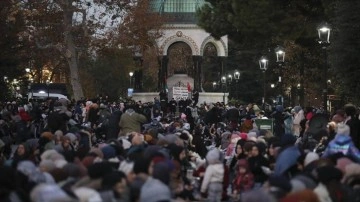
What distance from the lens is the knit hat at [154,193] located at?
37.5ft

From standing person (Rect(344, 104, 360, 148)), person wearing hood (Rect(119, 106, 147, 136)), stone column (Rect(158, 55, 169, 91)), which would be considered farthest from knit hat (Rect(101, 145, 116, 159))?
stone column (Rect(158, 55, 169, 91))

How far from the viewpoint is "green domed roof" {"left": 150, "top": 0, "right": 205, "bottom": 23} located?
76.5 meters

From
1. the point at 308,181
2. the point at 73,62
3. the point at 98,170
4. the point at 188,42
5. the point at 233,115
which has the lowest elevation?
the point at 233,115

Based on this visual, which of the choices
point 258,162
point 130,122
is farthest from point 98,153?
point 130,122

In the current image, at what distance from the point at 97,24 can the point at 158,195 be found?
136 ft

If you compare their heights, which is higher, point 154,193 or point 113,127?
point 154,193

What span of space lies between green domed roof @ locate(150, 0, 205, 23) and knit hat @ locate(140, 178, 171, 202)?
64310mm

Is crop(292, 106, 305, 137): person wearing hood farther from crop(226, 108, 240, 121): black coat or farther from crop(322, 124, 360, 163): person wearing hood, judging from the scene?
crop(322, 124, 360, 163): person wearing hood

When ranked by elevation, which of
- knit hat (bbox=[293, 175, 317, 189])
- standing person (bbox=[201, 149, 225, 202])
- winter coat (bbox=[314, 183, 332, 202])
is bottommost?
standing person (bbox=[201, 149, 225, 202])

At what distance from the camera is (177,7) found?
7838 cm

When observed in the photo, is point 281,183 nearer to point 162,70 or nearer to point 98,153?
point 98,153

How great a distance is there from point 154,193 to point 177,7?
221ft

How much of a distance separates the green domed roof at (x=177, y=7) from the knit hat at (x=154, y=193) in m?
64.3

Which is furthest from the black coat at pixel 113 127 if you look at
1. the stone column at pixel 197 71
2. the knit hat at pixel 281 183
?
the stone column at pixel 197 71
